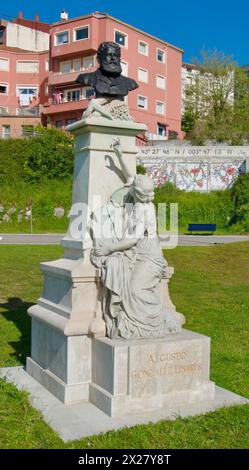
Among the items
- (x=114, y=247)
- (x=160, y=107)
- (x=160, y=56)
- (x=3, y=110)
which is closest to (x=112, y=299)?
(x=114, y=247)

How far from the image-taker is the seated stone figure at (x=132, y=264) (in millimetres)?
5184

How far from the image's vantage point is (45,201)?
2998 centimetres

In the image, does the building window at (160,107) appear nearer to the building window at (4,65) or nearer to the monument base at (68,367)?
the building window at (4,65)

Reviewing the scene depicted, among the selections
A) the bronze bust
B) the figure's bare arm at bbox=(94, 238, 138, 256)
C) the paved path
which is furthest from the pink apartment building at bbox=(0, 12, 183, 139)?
the figure's bare arm at bbox=(94, 238, 138, 256)

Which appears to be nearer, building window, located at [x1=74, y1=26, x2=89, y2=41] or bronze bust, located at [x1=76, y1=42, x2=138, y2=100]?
bronze bust, located at [x1=76, y1=42, x2=138, y2=100]

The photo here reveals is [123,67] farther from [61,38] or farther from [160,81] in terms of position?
[61,38]

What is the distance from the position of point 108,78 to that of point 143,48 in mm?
42727

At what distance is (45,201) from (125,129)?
24567mm

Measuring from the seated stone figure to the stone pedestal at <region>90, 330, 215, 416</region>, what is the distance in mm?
186

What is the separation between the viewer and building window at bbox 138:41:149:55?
45719mm

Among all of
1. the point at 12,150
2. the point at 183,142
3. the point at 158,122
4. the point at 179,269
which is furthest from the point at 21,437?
the point at 158,122

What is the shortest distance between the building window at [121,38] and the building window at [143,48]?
2.04 meters

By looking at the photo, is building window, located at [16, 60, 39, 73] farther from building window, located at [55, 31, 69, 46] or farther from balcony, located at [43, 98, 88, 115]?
balcony, located at [43, 98, 88, 115]

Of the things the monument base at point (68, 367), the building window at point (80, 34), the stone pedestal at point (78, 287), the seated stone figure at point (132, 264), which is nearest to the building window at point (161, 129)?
the building window at point (80, 34)
